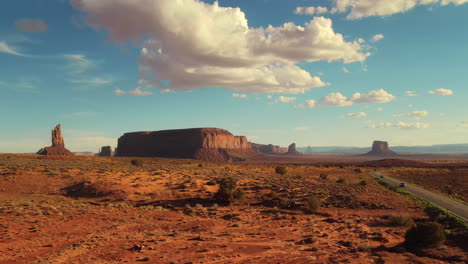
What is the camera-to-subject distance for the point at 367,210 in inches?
853

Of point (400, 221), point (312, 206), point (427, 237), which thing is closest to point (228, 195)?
point (312, 206)

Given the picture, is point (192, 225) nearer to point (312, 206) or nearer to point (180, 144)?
point (312, 206)

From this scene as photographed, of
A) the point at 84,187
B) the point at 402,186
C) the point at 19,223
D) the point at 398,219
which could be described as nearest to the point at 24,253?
the point at 19,223

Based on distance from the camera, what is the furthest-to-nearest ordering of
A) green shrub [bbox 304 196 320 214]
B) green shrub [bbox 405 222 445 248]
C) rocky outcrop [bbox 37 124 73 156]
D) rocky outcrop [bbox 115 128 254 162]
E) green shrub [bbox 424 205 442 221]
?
rocky outcrop [bbox 115 128 254 162], rocky outcrop [bbox 37 124 73 156], green shrub [bbox 304 196 320 214], green shrub [bbox 424 205 442 221], green shrub [bbox 405 222 445 248]

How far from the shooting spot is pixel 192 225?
16859 millimetres

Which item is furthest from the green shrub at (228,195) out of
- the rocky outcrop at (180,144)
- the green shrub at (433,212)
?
the rocky outcrop at (180,144)

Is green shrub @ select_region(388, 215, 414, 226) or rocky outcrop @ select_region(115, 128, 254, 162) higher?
rocky outcrop @ select_region(115, 128, 254, 162)

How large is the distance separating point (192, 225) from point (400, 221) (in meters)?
13.2

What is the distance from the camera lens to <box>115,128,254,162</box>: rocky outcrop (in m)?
159

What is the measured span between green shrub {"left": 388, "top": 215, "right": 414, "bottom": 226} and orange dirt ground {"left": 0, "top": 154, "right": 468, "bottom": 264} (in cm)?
49

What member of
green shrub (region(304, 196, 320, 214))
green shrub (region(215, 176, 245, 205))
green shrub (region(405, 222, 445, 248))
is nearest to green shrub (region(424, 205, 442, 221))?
green shrub (region(405, 222, 445, 248))

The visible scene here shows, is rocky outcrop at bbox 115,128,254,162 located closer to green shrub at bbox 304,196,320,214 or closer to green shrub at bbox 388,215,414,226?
green shrub at bbox 304,196,320,214

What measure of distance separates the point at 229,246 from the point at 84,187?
63.9ft

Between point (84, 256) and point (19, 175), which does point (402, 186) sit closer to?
point (84, 256)
